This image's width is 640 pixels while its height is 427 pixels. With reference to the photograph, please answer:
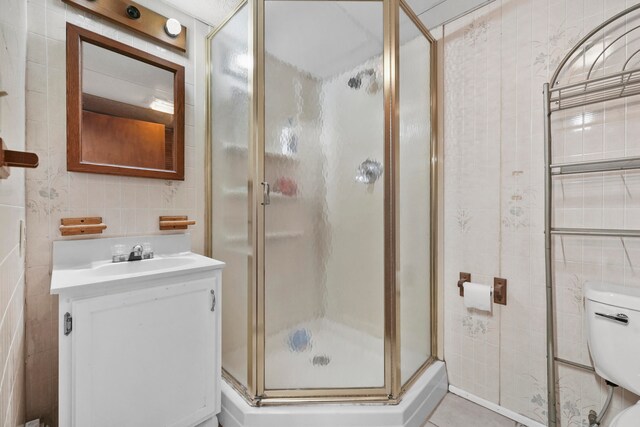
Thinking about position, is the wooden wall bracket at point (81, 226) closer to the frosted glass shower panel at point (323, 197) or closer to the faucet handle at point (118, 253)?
the faucet handle at point (118, 253)

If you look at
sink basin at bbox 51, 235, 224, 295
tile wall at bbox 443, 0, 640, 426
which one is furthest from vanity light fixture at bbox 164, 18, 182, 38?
tile wall at bbox 443, 0, 640, 426

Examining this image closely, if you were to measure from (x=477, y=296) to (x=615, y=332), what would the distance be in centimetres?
51

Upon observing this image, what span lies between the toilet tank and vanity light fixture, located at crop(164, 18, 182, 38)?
2281mm

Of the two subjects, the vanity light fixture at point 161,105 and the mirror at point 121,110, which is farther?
the vanity light fixture at point 161,105

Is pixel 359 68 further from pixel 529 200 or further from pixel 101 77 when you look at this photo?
pixel 101 77

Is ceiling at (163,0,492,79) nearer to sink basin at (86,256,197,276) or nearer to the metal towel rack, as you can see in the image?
the metal towel rack

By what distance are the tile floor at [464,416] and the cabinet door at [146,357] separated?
3.59ft

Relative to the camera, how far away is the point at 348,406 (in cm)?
129

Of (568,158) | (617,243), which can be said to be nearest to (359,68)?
(568,158)

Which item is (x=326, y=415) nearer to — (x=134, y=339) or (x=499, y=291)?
(x=134, y=339)

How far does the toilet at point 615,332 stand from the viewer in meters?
1.03

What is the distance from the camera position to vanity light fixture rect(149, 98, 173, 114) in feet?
5.00

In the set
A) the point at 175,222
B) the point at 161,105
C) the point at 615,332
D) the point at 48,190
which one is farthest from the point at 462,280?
the point at 48,190

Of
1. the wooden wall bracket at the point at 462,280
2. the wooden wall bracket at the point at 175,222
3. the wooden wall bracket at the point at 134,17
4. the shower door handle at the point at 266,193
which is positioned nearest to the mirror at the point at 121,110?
the wooden wall bracket at the point at 134,17
